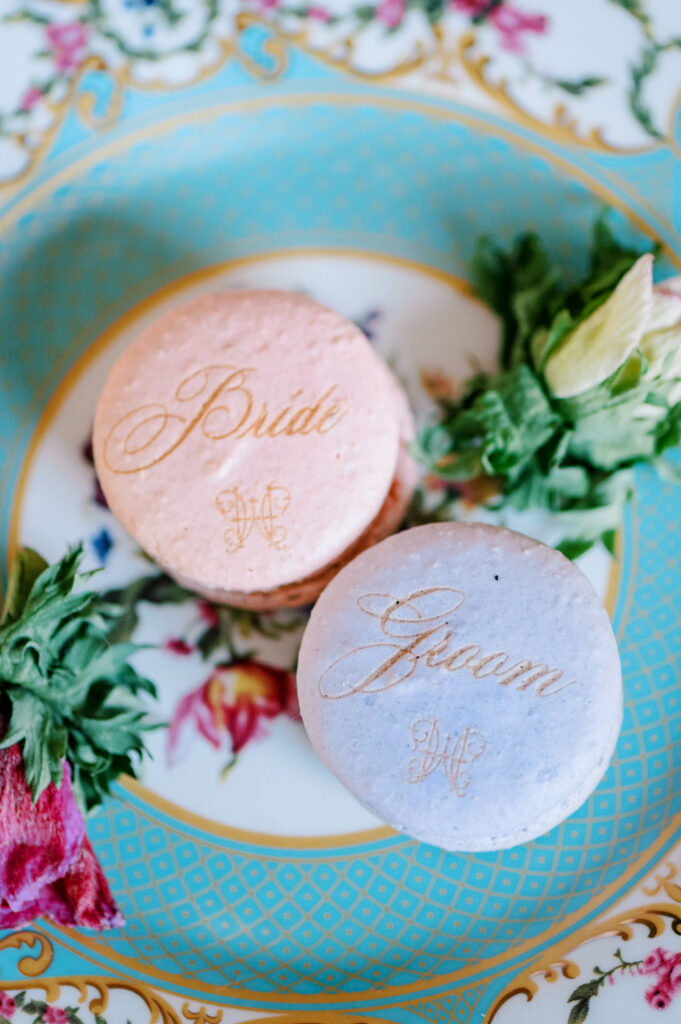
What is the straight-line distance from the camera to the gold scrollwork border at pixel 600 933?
A: 35.4 inches

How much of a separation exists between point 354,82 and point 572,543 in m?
0.60

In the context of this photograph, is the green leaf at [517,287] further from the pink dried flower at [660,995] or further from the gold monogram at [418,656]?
the pink dried flower at [660,995]

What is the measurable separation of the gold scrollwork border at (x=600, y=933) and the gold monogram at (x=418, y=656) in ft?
0.98

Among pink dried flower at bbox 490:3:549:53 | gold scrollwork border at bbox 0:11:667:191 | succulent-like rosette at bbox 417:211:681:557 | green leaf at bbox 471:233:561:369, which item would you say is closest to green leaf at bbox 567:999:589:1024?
succulent-like rosette at bbox 417:211:681:557

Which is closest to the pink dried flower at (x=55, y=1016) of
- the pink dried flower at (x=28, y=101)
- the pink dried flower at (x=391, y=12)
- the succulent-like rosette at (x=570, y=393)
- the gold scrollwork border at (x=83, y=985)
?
the gold scrollwork border at (x=83, y=985)

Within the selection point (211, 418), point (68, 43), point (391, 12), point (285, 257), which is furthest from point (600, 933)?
point (68, 43)

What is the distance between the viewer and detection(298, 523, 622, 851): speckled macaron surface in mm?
793

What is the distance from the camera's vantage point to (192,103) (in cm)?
103

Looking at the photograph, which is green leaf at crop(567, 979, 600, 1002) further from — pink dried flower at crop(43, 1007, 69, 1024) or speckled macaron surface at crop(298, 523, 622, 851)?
pink dried flower at crop(43, 1007, 69, 1024)

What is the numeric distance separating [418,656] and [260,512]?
0.20 m

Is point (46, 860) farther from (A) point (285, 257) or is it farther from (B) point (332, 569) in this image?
(A) point (285, 257)

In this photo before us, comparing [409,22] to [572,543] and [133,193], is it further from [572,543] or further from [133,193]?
[572,543]

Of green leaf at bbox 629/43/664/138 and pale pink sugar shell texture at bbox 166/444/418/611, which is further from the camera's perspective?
green leaf at bbox 629/43/664/138

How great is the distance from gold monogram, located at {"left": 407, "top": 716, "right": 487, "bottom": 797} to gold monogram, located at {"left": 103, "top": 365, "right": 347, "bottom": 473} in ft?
0.99
